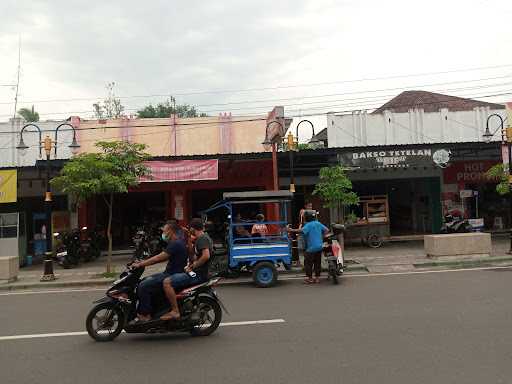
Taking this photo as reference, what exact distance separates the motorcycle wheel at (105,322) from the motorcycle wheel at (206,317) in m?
1.03

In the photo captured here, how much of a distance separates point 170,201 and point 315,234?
1138 centimetres

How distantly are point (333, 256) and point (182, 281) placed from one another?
220 inches

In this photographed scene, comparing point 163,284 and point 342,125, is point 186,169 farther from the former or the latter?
point 163,284

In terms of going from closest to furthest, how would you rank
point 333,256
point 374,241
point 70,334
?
point 70,334, point 333,256, point 374,241

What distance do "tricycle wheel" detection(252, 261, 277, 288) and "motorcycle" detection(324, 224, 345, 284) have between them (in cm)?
130

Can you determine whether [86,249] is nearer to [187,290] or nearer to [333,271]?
[333,271]

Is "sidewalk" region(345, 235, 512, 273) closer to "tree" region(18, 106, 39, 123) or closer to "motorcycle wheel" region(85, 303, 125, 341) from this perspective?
"motorcycle wheel" region(85, 303, 125, 341)

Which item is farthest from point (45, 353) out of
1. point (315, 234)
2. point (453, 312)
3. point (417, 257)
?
point (417, 257)

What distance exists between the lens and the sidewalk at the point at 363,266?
42.8ft

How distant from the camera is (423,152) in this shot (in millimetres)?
17453

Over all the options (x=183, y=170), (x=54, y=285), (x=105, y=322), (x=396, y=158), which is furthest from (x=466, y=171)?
(x=105, y=322)

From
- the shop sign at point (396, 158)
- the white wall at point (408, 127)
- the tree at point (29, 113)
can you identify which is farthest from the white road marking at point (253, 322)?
the tree at point (29, 113)

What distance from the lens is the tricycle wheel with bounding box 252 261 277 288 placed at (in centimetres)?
1137

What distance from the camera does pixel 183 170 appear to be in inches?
700
